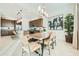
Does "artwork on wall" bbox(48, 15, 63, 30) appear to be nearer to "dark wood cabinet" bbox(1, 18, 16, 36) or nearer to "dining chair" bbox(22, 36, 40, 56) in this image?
"dining chair" bbox(22, 36, 40, 56)

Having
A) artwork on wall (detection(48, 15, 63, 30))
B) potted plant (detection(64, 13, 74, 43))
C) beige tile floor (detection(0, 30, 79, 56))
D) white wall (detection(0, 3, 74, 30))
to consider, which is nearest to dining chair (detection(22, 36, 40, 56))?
beige tile floor (detection(0, 30, 79, 56))

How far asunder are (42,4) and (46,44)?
520 mm

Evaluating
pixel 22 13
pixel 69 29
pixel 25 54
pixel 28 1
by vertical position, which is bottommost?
pixel 25 54

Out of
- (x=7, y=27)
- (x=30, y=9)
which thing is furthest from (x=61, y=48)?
(x=7, y=27)

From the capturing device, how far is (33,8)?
2.38 m

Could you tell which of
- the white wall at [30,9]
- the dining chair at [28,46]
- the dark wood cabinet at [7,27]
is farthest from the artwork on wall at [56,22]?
the dark wood cabinet at [7,27]

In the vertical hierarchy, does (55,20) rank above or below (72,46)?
above

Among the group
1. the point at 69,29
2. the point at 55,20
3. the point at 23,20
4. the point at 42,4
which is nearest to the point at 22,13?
the point at 23,20

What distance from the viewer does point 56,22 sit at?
7.88ft

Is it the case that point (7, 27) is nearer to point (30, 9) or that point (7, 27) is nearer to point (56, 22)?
point (30, 9)

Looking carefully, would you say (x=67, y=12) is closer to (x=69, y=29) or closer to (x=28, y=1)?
(x=69, y=29)

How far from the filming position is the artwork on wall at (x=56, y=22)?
2387mm

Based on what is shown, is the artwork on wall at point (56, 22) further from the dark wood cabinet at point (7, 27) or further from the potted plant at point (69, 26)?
the dark wood cabinet at point (7, 27)

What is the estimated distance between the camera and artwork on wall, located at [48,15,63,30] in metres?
2.39
